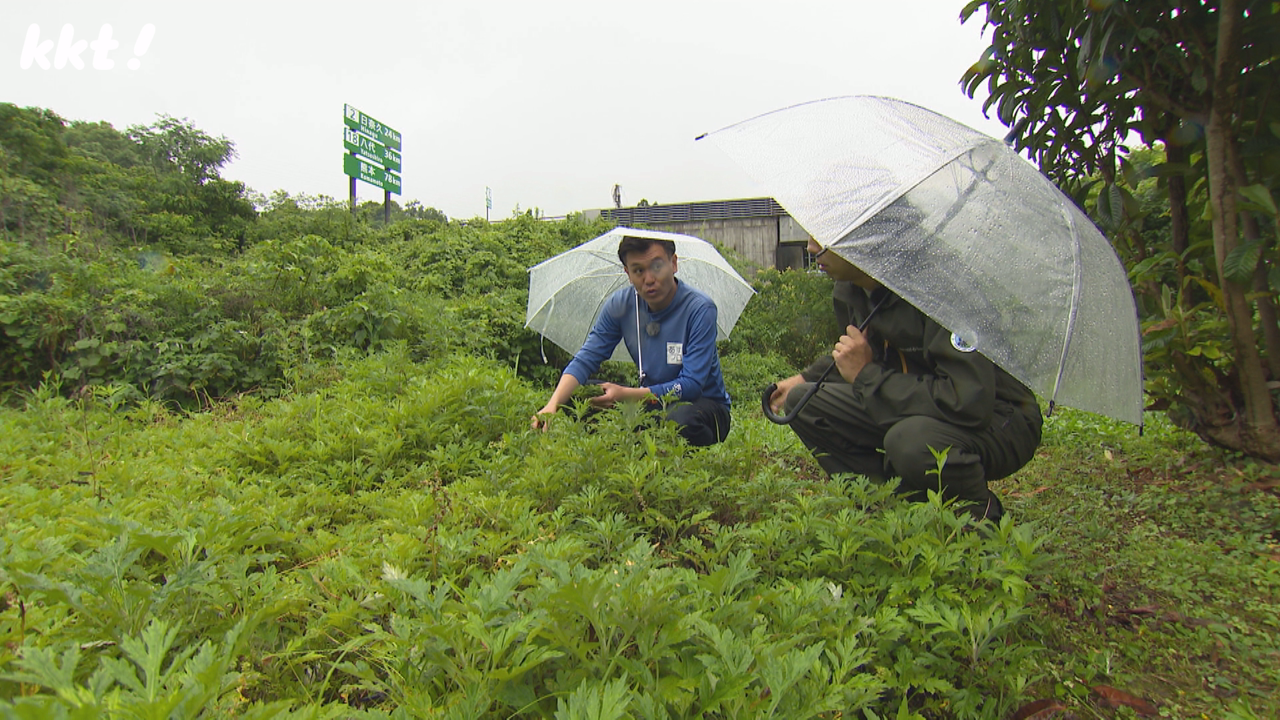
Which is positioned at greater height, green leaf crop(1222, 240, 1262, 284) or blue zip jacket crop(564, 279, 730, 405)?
green leaf crop(1222, 240, 1262, 284)

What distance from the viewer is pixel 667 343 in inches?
155

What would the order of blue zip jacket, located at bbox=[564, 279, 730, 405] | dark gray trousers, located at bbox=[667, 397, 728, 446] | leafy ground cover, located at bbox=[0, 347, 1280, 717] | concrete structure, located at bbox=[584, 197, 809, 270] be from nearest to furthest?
1. leafy ground cover, located at bbox=[0, 347, 1280, 717]
2. dark gray trousers, located at bbox=[667, 397, 728, 446]
3. blue zip jacket, located at bbox=[564, 279, 730, 405]
4. concrete structure, located at bbox=[584, 197, 809, 270]

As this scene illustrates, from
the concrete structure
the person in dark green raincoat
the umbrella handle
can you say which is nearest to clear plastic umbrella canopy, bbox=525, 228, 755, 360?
the umbrella handle

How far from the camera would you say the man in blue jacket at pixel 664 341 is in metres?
3.68

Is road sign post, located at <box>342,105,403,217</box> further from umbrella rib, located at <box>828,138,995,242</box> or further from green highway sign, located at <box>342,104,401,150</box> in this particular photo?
umbrella rib, located at <box>828,138,995,242</box>

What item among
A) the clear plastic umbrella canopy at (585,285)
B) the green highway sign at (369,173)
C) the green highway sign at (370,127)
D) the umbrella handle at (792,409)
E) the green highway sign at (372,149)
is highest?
the green highway sign at (370,127)

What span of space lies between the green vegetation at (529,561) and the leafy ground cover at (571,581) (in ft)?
0.04

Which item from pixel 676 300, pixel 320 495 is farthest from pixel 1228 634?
pixel 320 495

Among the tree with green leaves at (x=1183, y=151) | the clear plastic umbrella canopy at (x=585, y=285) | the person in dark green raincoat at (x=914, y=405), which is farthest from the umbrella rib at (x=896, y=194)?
the clear plastic umbrella canopy at (x=585, y=285)

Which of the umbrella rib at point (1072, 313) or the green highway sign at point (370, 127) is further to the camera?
the green highway sign at point (370, 127)

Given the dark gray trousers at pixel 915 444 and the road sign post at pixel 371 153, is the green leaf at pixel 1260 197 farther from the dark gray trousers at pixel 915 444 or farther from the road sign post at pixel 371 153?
the road sign post at pixel 371 153

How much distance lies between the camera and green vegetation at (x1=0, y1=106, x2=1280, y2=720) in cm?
130

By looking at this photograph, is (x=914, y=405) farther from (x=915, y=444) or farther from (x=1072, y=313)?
(x=1072, y=313)

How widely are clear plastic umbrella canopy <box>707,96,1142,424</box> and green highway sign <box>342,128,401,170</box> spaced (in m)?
16.5
